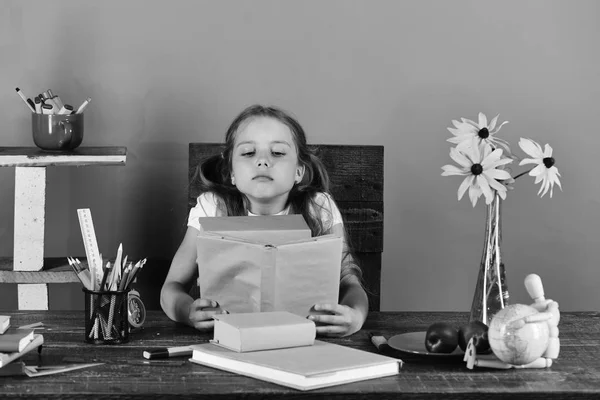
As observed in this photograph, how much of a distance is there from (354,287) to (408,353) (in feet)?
1.71

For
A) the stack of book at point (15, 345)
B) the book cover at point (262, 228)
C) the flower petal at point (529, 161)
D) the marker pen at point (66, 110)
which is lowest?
the stack of book at point (15, 345)

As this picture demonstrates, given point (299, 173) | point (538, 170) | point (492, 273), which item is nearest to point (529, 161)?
point (538, 170)

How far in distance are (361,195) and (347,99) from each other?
48cm

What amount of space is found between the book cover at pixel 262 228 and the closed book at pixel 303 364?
0.81 feet

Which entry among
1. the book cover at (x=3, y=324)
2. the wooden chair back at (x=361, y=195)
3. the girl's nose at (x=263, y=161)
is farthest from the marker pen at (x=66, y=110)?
the book cover at (x=3, y=324)

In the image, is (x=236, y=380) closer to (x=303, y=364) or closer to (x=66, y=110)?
(x=303, y=364)

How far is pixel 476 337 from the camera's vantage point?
140 cm

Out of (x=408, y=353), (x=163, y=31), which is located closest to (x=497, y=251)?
(x=408, y=353)

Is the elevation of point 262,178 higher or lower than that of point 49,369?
higher

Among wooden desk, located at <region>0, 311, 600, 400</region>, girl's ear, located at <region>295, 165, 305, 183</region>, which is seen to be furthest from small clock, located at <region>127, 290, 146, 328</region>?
girl's ear, located at <region>295, 165, 305, 183</region>

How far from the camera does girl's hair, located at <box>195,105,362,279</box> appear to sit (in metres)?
2.14

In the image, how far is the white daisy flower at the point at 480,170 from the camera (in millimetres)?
1544

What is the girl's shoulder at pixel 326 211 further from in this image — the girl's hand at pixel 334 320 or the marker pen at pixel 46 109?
the marker pen at pixel 46 109

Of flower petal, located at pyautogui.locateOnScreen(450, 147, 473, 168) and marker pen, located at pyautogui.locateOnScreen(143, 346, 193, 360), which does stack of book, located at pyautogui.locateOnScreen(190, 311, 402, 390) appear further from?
flower petal, located at pyautogui.locateOnScreen(450, 147, 473, 168)
